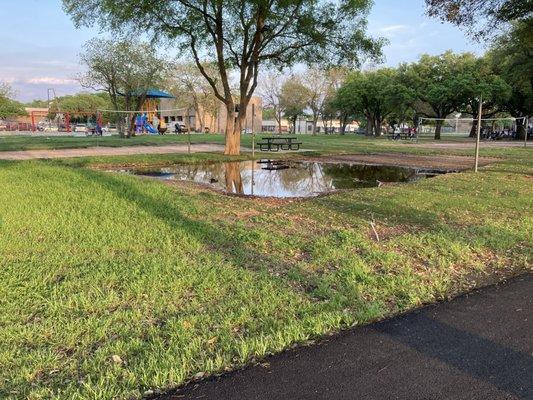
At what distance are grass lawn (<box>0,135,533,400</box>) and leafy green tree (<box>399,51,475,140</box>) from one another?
1699 inches

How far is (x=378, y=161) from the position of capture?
2059 centimetres

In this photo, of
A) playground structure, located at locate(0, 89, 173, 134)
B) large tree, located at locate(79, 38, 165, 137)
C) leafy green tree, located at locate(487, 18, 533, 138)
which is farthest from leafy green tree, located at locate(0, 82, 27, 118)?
leafy green tree, located at locate(487, 18, 533, 138)

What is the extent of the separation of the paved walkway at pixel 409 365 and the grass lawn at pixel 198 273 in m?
0.20

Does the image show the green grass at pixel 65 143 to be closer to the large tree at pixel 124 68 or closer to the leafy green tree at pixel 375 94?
the large tree at pixel 124 68

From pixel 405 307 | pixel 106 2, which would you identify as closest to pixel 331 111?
pixel 106 2

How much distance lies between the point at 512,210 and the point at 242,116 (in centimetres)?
1466

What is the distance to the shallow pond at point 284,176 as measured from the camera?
12164mm

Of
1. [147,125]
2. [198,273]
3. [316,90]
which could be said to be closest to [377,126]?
[316,90]

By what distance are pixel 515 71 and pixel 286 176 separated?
34.7 metres

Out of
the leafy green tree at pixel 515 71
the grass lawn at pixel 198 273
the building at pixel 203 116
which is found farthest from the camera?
the building at pixel 203 116

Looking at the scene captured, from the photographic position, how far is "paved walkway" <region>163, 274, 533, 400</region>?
2771mm

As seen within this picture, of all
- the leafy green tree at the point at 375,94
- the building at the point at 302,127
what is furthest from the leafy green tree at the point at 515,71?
the building at the point at 302,127

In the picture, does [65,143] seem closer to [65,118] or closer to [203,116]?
[65,118]

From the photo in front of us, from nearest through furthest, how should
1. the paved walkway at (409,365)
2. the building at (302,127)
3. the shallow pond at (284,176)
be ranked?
the paved walkway at (409,365), the shallow pond at (284,176), the building at (302,127)
